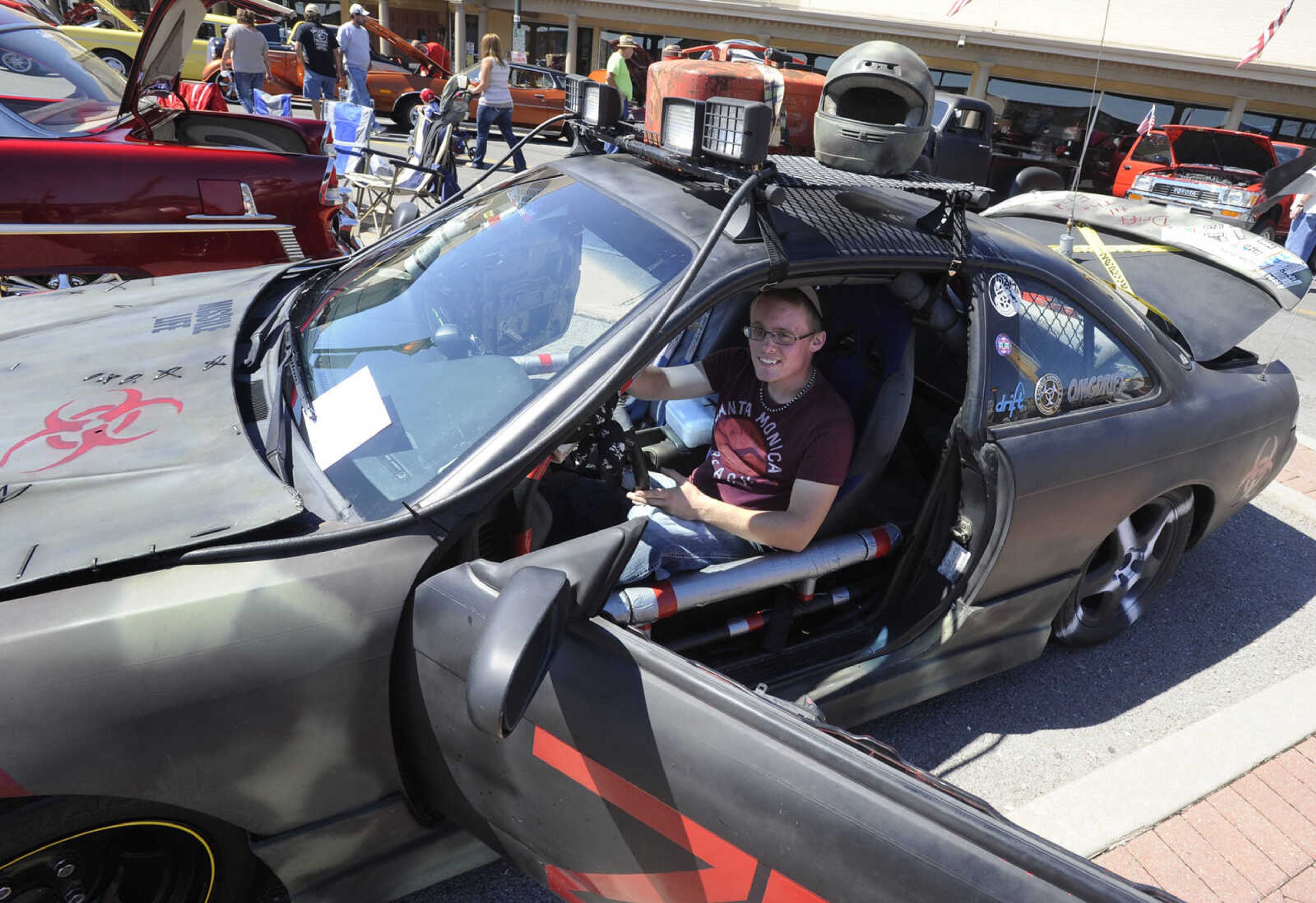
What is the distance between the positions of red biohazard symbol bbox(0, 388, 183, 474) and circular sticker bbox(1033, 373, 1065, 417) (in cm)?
219

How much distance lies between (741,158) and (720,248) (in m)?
0.22

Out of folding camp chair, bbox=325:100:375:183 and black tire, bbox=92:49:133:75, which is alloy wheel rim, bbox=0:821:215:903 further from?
black tire, bbox=92:49:133:75

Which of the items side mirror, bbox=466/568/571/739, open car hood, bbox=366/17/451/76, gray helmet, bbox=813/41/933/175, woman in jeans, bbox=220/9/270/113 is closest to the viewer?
side mirror, bbox=466/568/571/739

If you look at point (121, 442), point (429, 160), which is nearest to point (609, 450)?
point (121, 442)

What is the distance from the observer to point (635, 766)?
4.53 ft

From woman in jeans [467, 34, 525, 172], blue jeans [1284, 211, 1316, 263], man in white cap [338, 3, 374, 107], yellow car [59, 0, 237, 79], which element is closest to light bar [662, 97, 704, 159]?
woman in jeans [467, 34, 525, 172]

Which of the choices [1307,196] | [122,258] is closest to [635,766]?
[122,258]

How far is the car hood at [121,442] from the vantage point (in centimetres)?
146

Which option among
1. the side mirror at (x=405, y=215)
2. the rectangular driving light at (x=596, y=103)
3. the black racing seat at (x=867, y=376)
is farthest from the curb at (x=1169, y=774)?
the side mirror at (x=405, y=215)

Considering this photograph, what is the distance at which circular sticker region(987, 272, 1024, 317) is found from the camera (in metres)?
2.28

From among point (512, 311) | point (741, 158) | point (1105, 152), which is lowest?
point (1105, 152)

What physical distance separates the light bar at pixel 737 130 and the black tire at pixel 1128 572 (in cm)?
189

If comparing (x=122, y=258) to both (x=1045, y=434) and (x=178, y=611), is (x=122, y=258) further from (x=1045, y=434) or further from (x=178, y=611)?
(x=1045, y=434)

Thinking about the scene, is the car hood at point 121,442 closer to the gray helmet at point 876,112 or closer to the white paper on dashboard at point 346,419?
the white paper on dashboard at point 346,419
